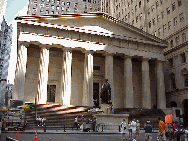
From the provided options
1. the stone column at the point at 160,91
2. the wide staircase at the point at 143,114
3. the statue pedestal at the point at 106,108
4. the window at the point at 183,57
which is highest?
the window at the point at 183,57

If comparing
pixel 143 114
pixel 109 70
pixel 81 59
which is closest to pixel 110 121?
pixel 143 114

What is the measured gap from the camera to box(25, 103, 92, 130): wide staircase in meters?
26.3

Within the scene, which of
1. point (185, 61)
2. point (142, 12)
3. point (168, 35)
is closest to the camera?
point (185, 61)

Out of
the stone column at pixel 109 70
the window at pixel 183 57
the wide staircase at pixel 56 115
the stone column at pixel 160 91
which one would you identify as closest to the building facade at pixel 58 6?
the stone column at pixel 109 70

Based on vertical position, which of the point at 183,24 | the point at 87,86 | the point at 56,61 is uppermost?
the point at 183,24

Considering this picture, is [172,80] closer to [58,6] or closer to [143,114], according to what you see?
[143,114]

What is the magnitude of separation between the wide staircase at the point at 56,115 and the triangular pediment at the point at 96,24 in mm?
13585

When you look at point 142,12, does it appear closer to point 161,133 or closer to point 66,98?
point 66,98

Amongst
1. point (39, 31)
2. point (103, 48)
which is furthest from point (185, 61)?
point (39, 31)

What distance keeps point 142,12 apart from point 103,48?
22.2m

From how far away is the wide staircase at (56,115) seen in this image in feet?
86.3

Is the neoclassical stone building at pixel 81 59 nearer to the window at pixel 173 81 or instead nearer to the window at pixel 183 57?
the window at pixel 173 81

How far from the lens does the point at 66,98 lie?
112 feet

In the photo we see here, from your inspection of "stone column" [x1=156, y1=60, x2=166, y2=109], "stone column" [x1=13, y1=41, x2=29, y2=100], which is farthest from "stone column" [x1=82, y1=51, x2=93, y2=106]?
"stone column" [x1=156, y1=60, x2=166, y2=109]
